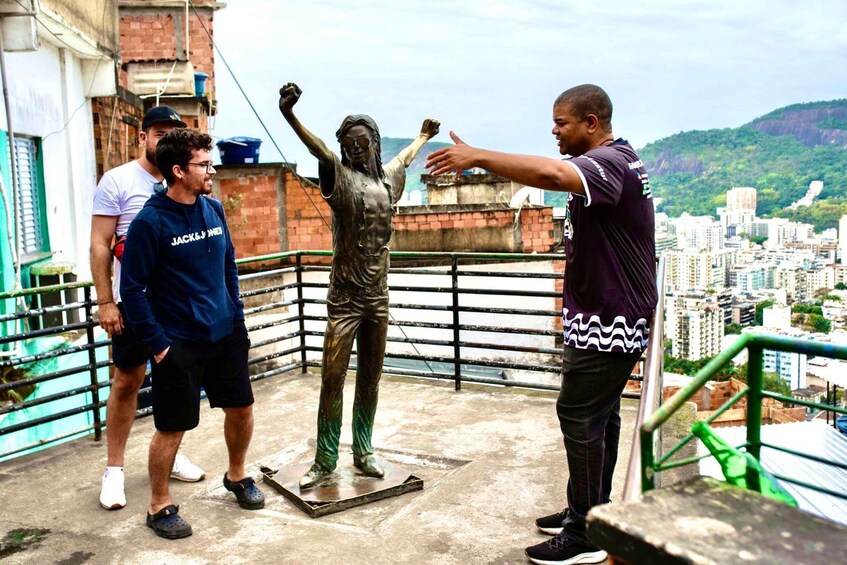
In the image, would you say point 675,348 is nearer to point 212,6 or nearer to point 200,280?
point 212,6

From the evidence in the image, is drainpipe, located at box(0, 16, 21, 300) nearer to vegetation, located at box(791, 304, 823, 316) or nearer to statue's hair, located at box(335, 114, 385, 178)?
statue's hair, located at box(335, 114, 385, 178)

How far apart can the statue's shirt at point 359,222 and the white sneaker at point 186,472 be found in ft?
4.79

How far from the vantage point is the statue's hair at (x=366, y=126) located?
172 inches

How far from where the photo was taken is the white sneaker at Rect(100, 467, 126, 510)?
4.49 m

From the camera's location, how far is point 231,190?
1464cm

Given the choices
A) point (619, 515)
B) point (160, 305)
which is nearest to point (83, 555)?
point (160, 305)

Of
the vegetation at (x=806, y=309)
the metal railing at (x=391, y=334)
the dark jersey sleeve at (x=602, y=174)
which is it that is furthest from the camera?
the vegetation at (x=806, y=309)

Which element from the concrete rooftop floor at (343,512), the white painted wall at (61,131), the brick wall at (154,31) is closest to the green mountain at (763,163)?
the brick wall at (154,31)

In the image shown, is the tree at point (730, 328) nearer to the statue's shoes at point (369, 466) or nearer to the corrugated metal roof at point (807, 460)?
the corrugated metal roof at point (807, 460)

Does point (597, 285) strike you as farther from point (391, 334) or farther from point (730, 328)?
point (730, 328)

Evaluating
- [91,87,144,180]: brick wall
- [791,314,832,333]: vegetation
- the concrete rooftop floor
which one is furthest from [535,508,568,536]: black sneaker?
[791,314,832,333]: vegetation

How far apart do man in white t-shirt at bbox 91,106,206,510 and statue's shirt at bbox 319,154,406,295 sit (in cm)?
99

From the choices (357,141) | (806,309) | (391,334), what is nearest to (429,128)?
(357,141)

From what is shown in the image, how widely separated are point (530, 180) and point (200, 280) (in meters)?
2.00
